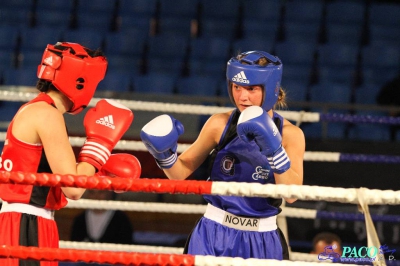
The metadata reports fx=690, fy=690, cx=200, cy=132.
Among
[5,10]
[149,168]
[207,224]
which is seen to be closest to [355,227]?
[149,168]

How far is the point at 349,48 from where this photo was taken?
5.90m

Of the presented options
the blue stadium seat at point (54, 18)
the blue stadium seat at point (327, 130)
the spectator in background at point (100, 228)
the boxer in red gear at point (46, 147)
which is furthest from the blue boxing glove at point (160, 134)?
the blue stadium seat at point (54, 18)

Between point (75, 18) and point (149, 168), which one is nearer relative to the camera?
point (149, 168)

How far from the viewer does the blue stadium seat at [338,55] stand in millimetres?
5883

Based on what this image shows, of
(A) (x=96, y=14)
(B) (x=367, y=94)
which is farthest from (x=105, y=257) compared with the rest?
(A) (x=96, y=14)

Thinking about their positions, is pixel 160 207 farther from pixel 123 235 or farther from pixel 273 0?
pixel 273 0

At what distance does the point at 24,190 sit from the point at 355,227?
2.64 metres

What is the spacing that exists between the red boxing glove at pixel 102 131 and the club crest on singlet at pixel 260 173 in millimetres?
456

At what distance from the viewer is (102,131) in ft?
6.67

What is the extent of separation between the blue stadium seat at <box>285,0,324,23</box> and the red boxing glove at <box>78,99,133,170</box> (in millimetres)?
4342

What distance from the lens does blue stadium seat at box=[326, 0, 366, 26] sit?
244 inches

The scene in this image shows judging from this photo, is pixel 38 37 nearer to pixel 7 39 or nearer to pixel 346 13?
pixel 7 39

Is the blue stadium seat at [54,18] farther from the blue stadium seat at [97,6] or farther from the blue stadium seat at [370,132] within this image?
the blue stadium seat at [370,132]

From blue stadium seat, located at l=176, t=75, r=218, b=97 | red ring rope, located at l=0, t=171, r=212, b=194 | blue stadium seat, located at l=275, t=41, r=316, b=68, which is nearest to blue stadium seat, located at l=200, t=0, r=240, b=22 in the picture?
blue stadium seat, located at l=275, t=41, r=316, b=68
